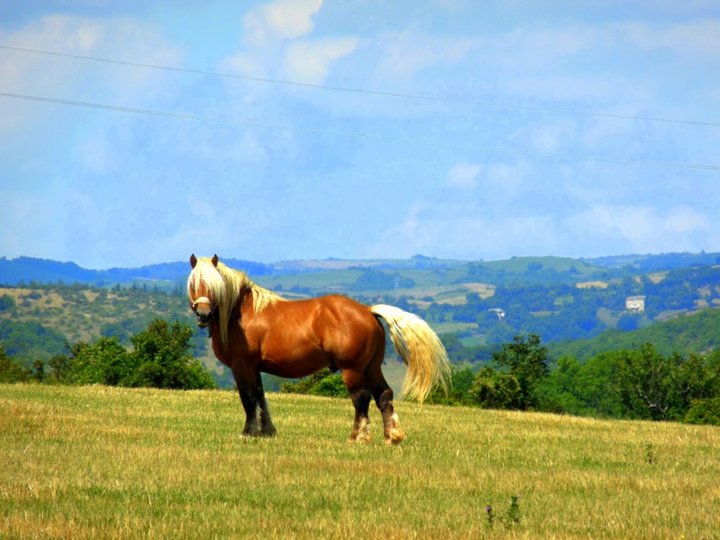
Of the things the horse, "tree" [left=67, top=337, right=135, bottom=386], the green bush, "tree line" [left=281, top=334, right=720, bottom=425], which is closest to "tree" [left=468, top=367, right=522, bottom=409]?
"tree line" [left=281, top=334, right=720, bottom=425]

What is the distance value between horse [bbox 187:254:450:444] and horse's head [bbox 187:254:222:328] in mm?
15

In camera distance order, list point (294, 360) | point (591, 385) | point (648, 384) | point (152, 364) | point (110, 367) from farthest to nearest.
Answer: point (591, 385)
point (648, 384)
point (110, 367)
point (152, 364)
point (294, 360)

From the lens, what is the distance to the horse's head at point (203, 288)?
16.9 metres

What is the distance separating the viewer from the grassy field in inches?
424

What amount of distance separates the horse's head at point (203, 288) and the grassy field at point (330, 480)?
2.00 meters

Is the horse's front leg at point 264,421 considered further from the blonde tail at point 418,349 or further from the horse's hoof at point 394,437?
the blonde tail at point 418,349

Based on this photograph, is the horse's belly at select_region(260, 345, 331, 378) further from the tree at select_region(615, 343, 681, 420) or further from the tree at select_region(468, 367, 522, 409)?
the tree at select_region(615, 343, 681, 420)

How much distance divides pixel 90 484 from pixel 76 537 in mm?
2811

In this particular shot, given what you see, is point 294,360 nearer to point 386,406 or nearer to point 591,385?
point 386,406

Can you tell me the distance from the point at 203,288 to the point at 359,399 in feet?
9.71

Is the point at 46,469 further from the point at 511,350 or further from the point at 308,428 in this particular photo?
the point at 511,350

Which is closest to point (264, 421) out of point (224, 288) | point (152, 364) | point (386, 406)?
point (386, 406)

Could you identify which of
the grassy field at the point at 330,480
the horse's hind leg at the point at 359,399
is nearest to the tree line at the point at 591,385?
the grassy field at the point at 330,480

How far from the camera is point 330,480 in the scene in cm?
1346
